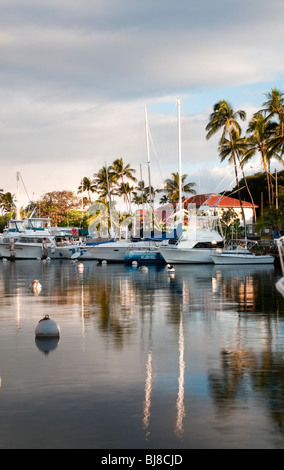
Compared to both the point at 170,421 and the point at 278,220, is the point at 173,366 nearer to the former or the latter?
the point at 170,421

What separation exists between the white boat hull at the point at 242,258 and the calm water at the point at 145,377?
34455mm

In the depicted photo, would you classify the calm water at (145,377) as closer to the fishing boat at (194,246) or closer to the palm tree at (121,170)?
the fishing boat at (194,246)

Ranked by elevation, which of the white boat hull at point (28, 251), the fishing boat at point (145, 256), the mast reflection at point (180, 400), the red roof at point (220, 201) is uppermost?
the red roof at point (220, 201)

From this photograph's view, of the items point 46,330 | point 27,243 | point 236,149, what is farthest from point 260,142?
point 46,330

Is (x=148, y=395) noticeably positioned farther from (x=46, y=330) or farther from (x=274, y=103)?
(x=274, y=103)

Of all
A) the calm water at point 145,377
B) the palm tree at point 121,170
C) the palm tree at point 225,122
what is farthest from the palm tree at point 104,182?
the calm water at point 145,377

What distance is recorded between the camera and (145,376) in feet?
43.2

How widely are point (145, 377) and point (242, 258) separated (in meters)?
49.3

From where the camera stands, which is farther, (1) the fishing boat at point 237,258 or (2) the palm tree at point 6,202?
(2) the palm tree at point 6,202

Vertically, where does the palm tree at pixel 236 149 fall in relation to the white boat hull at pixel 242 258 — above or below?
above

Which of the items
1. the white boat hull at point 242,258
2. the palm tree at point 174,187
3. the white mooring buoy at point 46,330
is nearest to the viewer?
the white mooring buoy at point 46,330

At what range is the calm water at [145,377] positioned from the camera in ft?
30.7

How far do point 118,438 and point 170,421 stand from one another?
3.72 feet

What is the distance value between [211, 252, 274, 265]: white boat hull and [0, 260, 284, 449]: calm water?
34.5m
